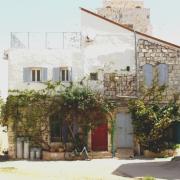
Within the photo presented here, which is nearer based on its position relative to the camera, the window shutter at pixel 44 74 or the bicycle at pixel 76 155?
the bicycle at pixel 76 155

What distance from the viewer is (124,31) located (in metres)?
31.2

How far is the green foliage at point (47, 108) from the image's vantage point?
2941 centimetres

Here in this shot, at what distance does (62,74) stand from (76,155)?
551 cm

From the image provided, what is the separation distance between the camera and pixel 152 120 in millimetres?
29922

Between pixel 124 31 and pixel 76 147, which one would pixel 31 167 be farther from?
pixel 124 31

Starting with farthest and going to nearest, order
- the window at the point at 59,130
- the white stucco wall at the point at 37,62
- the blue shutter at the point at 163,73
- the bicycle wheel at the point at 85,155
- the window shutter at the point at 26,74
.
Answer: the blue shutter at the point at 163,73 < the window shutter at the point at 26,74 < the white stucco wall at the point at 37,62 < the window at the point at 59,130 < the bicycle wheel at the point at 85,155

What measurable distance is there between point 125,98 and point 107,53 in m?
3.24

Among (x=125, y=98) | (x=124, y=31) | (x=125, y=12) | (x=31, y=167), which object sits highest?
(x=125, y=12)

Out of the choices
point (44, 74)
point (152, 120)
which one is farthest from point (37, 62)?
point (152, 120)

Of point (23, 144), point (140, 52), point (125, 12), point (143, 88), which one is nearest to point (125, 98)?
point (143, 88)

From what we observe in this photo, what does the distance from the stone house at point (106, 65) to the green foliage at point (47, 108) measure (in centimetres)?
81

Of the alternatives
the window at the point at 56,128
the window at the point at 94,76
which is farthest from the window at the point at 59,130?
the window at the point at 94,76

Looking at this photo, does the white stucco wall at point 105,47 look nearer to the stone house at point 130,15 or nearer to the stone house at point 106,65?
the stone house at point 106,65

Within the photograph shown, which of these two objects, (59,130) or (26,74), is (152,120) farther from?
(26,74)
